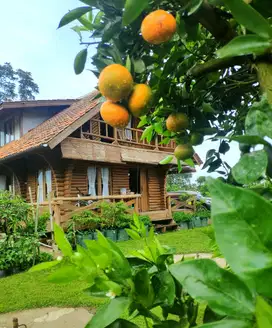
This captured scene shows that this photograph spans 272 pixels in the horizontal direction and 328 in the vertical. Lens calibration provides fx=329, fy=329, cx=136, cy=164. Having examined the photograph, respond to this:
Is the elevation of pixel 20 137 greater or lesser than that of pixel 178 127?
greater

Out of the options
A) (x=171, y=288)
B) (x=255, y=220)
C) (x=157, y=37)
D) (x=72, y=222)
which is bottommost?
(x=72, y=222)

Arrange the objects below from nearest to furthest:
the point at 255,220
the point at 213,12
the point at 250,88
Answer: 1. the point at 255,220
2. the point at 213,12
3. the point at 250,88

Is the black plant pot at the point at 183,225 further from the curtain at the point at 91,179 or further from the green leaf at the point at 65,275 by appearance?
the green leaf at the point at 65,275

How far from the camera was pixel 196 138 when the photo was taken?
4.10 feet

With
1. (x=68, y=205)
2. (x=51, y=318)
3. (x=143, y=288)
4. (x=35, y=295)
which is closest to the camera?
(x=143, y=288)

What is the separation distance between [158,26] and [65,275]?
0.62 metres

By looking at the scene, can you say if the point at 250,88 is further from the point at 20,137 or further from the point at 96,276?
the point at 20,137

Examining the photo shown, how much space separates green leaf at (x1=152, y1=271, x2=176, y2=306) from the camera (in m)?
0.62

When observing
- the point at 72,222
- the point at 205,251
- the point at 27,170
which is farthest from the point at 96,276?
the point at 27,170

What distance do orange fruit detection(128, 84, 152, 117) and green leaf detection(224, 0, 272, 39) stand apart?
481 mm

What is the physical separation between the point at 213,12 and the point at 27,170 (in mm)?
13378

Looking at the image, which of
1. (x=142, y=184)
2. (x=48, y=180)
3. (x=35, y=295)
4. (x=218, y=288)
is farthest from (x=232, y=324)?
(x=142, y=184)

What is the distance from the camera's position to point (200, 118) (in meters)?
1.26

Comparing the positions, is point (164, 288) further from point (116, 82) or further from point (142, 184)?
point (142, 184)
